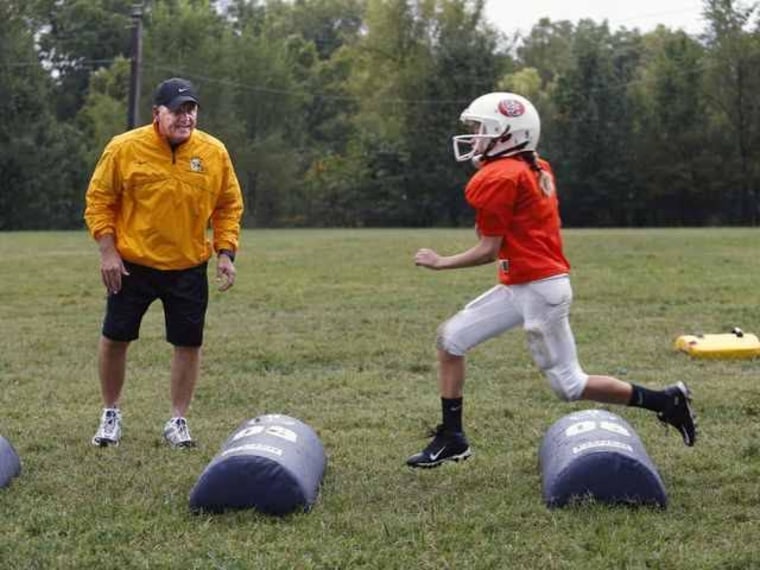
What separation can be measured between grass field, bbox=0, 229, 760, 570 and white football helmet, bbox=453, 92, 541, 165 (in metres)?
1.69

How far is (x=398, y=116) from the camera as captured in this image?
6334cm

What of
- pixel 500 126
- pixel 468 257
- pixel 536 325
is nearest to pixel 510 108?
pixel 500 126

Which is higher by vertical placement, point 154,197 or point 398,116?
point 398,116

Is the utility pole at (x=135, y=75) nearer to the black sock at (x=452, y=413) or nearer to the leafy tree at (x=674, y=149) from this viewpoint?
the leafy tree at (x=674, y=149)

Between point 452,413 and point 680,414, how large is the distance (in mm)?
1204

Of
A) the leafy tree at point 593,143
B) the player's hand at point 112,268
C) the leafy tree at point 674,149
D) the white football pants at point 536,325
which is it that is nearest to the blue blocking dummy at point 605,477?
the white football pants at point 536,325

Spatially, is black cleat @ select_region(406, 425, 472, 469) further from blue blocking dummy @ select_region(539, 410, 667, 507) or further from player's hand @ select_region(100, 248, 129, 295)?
player's hand @ select_region(100, 248, 129, 295)

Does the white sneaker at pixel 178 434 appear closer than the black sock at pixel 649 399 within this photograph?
No

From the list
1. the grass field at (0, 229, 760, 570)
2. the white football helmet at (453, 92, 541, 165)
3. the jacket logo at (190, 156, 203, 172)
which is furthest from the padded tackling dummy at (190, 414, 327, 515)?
the jacket logo at (190, 156, 203, 172)

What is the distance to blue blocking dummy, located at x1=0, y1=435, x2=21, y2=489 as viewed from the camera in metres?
5.54

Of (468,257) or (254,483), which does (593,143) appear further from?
(254,483)

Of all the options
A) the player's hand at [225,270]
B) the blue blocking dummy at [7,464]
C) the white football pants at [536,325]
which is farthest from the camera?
the player's hand at [225,270]

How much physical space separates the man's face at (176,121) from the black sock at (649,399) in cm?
291

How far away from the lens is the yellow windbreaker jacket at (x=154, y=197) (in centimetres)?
650
